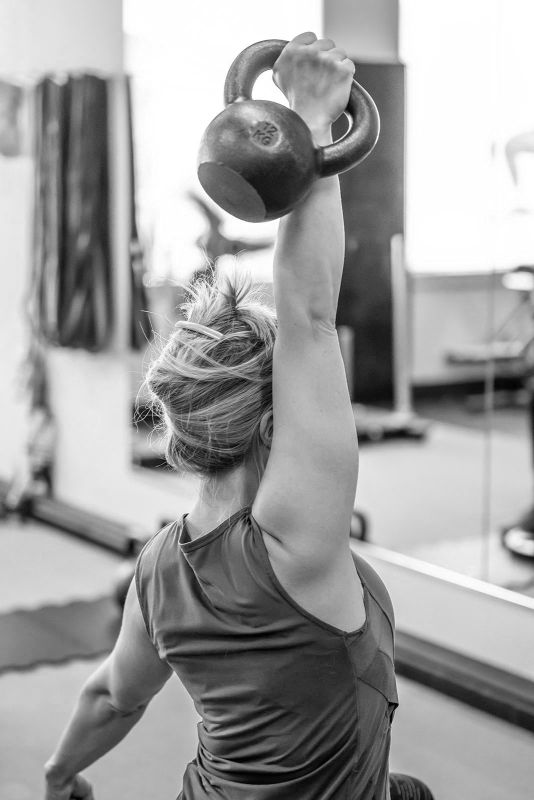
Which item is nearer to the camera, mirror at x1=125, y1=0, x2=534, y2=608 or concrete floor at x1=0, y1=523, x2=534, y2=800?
concrete floor at x1=0, y1=523, x2=534, y2=800

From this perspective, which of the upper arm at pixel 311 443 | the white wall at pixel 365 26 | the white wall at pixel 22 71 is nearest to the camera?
the upper arm at pixel 311 443

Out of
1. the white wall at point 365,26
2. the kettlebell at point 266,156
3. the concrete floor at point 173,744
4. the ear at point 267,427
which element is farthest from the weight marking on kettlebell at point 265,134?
the white wall at point 365,26

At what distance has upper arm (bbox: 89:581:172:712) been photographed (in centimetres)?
128

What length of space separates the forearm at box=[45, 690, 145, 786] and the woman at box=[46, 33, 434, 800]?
0.16 meters

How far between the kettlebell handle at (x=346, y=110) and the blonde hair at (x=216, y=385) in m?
0.24

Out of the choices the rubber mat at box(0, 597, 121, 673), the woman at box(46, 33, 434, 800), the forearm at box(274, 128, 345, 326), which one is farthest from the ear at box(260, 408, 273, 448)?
the rubber mat at box(0, 597, 121, 673)

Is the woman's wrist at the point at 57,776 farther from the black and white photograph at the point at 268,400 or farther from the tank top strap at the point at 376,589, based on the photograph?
the tank top strap at the point at 376,589

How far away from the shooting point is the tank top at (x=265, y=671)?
3.63 ft

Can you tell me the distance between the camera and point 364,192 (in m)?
3.20

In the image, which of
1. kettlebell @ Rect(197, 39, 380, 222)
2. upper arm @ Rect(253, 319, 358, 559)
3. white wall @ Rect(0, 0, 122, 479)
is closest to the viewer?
kettlebell @ Rect(197, 39, 380, 222)

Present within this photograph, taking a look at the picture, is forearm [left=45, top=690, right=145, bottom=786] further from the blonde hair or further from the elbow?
the blonde hair

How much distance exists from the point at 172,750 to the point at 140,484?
1809 mm

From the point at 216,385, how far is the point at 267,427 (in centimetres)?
7

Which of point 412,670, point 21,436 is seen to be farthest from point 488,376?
point 21,436
